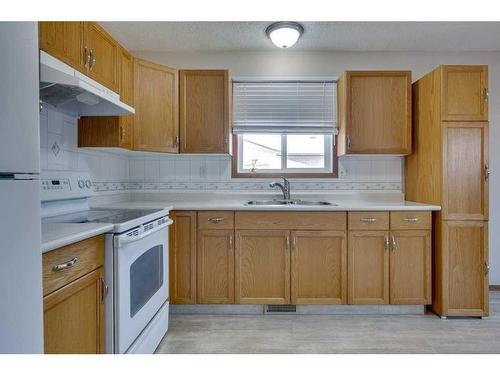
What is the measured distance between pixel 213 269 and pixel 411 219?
5.30 feet

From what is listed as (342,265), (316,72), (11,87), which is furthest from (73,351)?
(316,72)

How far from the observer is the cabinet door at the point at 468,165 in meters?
2.35

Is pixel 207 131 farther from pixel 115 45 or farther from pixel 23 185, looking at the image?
pixel 23 185

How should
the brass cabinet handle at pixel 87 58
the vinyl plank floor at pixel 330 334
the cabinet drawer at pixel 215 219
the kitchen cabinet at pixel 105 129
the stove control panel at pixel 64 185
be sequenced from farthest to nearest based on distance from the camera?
the cabinet drawer at pixel 215 219, the kitchen cabinet at pixel 105 129, the vinyl plank floor at pixel 330 334, the brass cabinet handle at pixel 87 58, the stove control panel at pixel 64 185

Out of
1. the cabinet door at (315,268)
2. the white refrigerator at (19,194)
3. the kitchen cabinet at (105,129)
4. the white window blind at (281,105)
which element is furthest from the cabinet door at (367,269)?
the white refrigerator at (19,194)

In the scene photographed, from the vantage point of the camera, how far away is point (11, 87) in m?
0.74

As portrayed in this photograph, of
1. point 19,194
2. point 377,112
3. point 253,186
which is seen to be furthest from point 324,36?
point 19,194

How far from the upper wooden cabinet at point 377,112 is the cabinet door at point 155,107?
1.51 m

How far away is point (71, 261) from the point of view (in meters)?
1.14

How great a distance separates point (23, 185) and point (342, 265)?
219 centimetres

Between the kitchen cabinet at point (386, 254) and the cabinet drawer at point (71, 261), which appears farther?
the kitchen cabinet at point (386, 254)

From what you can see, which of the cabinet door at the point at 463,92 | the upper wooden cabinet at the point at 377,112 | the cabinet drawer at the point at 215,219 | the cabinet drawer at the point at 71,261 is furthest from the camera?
the upper wooden cabinet at the point at 377,112

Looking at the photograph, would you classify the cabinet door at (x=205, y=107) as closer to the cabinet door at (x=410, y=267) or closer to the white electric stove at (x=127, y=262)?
the white electric stove at (x=127, y=262)

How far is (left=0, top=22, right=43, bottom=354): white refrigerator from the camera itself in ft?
2.33
